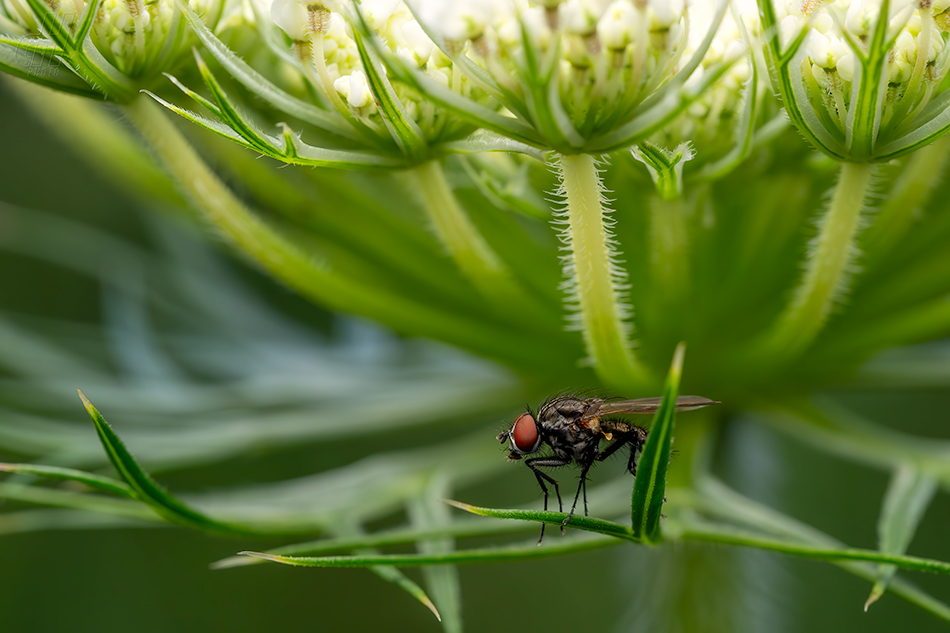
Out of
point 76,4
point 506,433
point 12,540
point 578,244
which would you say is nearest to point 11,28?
point 76,4

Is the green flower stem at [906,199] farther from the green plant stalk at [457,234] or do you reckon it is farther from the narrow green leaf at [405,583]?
the narrow green leaf at [405,583]

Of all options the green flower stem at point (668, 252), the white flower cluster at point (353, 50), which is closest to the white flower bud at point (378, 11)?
the white flower cluster at point (353, 50)

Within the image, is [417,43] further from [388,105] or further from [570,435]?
[570,435]

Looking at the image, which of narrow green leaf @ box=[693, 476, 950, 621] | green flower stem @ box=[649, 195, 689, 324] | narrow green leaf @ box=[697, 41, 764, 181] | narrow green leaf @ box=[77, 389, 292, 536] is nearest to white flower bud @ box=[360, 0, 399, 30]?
narrow green leaf @ box=[697, 41, 764, 181]

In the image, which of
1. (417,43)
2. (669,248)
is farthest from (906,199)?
(417,43)

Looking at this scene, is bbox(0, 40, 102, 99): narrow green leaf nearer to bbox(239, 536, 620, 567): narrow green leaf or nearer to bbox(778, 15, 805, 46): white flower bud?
bbox(239, 536, 620, 567): narrow green leaf
